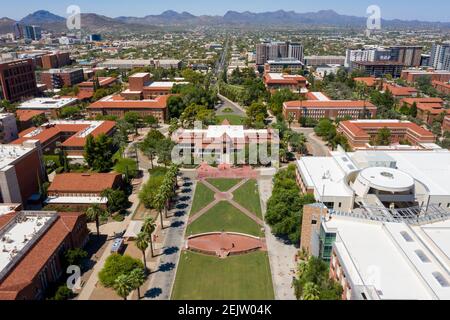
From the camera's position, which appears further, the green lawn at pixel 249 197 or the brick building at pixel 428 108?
the brick building at pixel 428 108

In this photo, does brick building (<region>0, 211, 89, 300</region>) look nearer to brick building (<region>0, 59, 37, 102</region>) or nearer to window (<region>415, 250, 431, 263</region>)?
window (<region>415, 250, 431, 263</region>)

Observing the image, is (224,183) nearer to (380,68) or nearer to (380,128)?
(380,128)

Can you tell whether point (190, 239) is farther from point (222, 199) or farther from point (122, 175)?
point (122, 175)

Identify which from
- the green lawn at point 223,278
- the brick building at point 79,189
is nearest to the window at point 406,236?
the green lawn at point 223,278

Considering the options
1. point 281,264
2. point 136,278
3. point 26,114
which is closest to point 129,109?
point 26,114

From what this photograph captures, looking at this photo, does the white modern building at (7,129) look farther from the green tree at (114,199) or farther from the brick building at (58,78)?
the brick building at (58,78)
